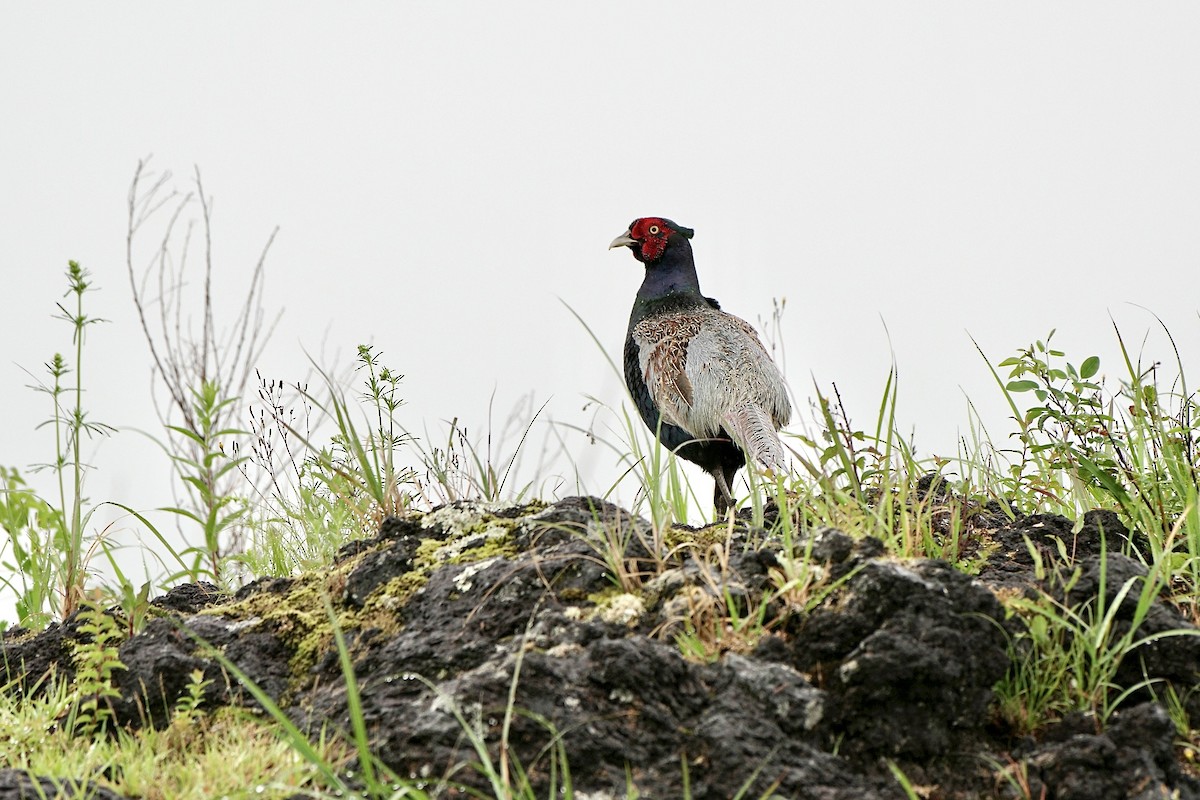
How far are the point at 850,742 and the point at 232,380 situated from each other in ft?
18.9

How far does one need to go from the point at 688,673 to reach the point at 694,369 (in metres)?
3.77

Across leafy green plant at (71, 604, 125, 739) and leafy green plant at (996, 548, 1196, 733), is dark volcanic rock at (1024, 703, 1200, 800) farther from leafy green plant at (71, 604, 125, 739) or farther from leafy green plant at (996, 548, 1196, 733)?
leafy green plant at (71, 604, 125, 739)

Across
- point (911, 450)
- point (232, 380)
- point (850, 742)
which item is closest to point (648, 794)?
point (850, 742)

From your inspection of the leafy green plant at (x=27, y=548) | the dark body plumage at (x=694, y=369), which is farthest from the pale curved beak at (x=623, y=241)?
the leafy green plant at (x=27, y=548)

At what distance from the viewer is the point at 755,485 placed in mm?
3176

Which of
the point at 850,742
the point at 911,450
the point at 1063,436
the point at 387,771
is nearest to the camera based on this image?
the point at 387,771

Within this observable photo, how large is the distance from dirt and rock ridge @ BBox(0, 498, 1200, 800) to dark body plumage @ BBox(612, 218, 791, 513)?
269cm

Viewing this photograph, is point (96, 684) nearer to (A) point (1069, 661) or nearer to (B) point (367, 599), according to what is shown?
(B) point (367, 599)

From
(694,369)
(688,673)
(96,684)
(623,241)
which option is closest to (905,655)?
(688,673)

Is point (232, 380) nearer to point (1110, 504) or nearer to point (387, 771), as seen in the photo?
point (1110, 504)

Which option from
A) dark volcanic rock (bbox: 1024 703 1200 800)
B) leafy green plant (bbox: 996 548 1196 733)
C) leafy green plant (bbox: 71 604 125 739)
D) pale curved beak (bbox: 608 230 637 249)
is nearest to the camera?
dark volcanic rock (bbox: 1024 703 1200 800)

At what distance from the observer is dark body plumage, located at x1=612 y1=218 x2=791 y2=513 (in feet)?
19.3

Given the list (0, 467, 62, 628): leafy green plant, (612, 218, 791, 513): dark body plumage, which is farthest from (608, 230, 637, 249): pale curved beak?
(0, 467, 62, 628): leafy green plant

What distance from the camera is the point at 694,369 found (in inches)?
238
